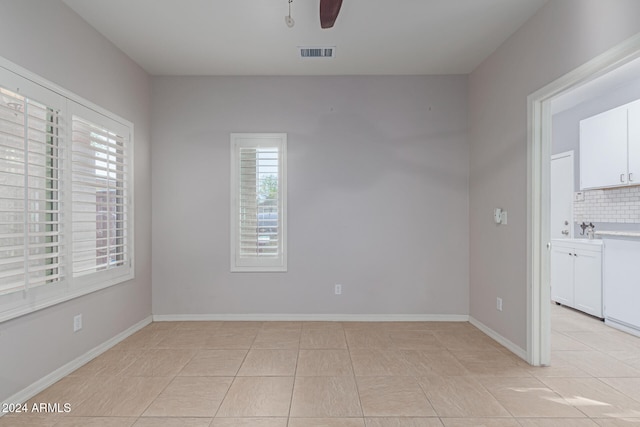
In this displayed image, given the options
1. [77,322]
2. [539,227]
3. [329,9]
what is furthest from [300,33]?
[77,322]

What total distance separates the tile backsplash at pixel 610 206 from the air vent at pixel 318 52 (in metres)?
4.02

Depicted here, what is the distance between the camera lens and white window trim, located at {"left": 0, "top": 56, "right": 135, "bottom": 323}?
231cm

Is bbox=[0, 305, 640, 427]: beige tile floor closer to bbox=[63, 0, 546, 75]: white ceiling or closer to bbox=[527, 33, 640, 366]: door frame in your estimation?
bbox=[527, 33, 640, 366]: door frame

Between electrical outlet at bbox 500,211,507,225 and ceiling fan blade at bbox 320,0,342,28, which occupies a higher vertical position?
ceiling fan blade at bbox 320,0,342,28

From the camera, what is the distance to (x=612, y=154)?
439cm

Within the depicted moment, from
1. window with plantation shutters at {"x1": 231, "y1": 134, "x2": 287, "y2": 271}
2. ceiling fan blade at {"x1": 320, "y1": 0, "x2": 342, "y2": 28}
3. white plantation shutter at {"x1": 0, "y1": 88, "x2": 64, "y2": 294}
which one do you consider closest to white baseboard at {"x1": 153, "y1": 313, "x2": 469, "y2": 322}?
window with plantation shutters at {"x1": 231, "y1": 134, "x2": 287, "y2": 271}

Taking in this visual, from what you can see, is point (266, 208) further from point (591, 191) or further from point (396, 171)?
point (591, 191)

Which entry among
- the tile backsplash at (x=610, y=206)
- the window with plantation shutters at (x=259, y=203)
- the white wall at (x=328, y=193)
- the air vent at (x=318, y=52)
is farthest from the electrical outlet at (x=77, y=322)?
the tile backsplash at (x=610, y=206)

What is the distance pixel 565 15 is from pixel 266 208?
331 cm

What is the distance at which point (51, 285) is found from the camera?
8.82 ft

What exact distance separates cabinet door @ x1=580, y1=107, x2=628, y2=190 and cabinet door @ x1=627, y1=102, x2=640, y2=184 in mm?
66

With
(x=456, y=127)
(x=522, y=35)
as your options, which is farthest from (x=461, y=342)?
(x=522, y=35)

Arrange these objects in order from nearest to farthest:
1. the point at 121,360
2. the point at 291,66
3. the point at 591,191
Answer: the point at 121,360 < the point at 291,66 < the point at 591,191

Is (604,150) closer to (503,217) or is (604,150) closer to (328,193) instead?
(503,217)
